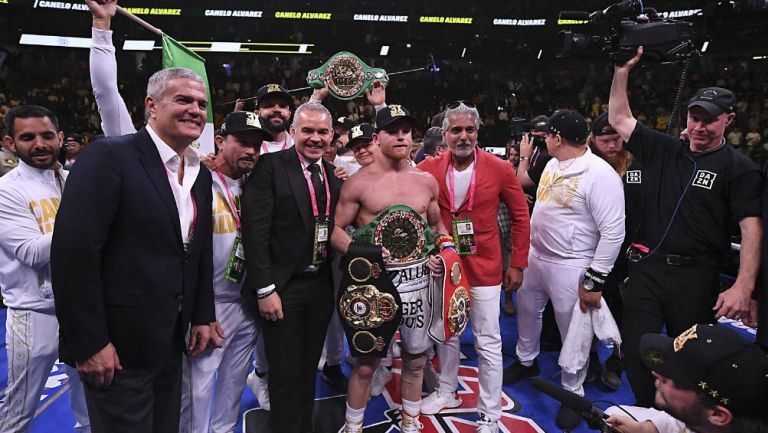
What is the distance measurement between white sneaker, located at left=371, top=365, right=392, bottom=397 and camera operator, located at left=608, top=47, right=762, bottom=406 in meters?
1.57

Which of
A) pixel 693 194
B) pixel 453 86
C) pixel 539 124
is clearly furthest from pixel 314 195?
pixel 453 86

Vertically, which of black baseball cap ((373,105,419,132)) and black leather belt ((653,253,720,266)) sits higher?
black baseball cap ((373,105,419,132))

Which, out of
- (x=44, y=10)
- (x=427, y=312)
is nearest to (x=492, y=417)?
(x=427, y=312)

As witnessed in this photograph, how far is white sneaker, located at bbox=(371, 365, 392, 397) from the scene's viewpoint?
317 centimetres

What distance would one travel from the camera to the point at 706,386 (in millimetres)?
1339

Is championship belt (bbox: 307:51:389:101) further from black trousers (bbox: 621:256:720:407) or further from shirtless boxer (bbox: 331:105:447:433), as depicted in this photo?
black trousers (bbox: 621:256:720:407)

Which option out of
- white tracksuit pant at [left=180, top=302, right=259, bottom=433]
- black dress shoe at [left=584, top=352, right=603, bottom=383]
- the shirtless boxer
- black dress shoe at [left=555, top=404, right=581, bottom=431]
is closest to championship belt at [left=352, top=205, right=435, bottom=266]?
the shirtless boxer

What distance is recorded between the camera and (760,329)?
6.68ft

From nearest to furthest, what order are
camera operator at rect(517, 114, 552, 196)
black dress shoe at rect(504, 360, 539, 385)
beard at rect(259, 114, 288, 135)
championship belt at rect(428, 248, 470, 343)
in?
championship belt at rect(428, 248, 470, 343) < beard at rect(259, 114, 288, 135) < black dress shoe at rect(504, 360, 539, 385) < camera operator at rect(517, 114, 552, 196)

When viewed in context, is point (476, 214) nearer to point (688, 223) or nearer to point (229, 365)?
point (688, 223)

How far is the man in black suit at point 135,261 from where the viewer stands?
1.46m

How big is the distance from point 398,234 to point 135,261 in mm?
1291

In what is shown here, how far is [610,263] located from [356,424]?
172cm

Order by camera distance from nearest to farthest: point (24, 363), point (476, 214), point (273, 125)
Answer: point (24, 363) < point (476, 214) < point (273, 125)
